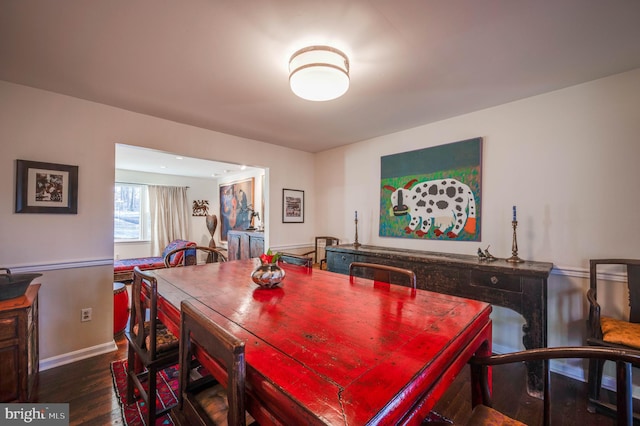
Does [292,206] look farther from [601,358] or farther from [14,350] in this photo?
[601,358]

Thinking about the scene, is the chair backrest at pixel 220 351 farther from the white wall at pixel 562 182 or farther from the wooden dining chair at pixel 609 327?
the white wall at pixel 562 182

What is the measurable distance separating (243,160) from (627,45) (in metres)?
3.49

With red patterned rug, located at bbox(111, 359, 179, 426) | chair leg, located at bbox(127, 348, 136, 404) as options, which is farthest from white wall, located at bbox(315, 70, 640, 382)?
chair leg, located at bbox(127, 348, 136, 404)

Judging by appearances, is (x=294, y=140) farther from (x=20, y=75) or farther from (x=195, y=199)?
(x=195, y=199)

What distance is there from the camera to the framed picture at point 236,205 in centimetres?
578

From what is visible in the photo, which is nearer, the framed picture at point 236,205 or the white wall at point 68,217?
the white wall at point 68,217

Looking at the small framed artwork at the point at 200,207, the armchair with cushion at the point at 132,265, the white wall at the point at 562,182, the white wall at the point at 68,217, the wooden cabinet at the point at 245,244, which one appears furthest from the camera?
the small framed artwork at the point at 200,207

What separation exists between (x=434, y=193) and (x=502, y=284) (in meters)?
1.16

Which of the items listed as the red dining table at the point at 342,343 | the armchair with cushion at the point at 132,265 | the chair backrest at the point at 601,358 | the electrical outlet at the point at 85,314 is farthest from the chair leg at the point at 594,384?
the armchair with cushion at the point at 132,265

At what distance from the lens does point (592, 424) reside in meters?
1.59

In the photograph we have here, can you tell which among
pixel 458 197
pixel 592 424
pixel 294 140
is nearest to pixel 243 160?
pixel 294 140

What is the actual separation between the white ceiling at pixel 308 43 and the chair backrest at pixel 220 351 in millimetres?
1475

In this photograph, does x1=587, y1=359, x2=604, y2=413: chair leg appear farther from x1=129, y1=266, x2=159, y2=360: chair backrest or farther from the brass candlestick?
x1=129, y1=266, x2=159, y2=360: chair backrest

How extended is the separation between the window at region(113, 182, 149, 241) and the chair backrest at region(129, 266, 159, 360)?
205 inches
